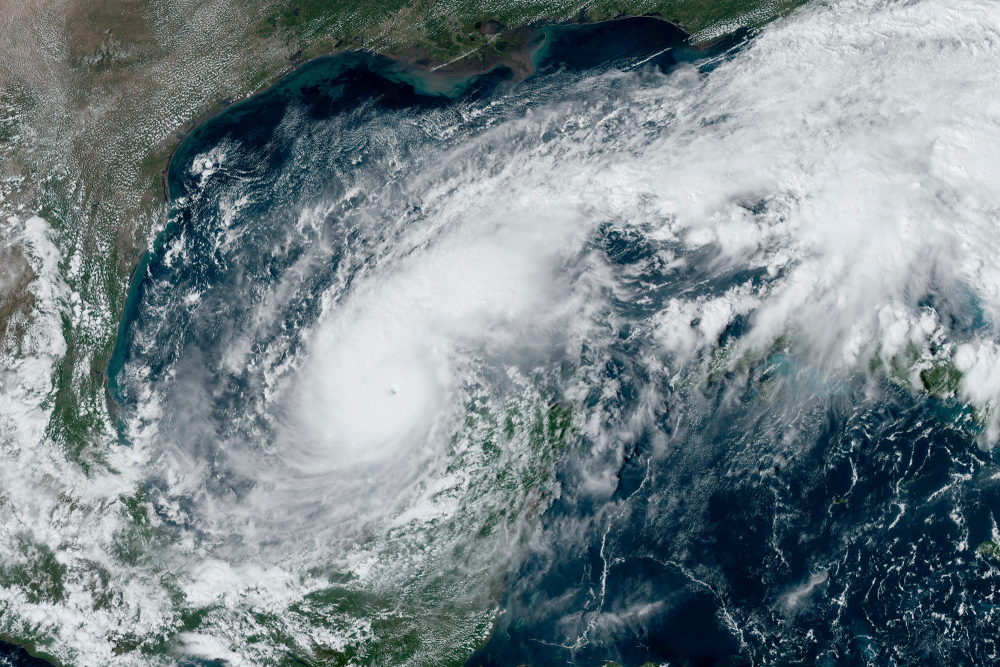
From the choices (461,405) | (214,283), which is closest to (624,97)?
(461,405)

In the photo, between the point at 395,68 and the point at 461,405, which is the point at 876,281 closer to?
the point at 461,405

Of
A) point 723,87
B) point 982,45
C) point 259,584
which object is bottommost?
point 259,584

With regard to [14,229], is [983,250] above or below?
below

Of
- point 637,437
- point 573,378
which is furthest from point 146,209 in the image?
point 637,437

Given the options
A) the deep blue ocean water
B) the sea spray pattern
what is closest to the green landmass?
the sea spray pattern

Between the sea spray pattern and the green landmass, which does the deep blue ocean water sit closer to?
the sea spray pattern

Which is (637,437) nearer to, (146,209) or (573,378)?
(573,378)

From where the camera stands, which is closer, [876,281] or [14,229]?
[876,281]
